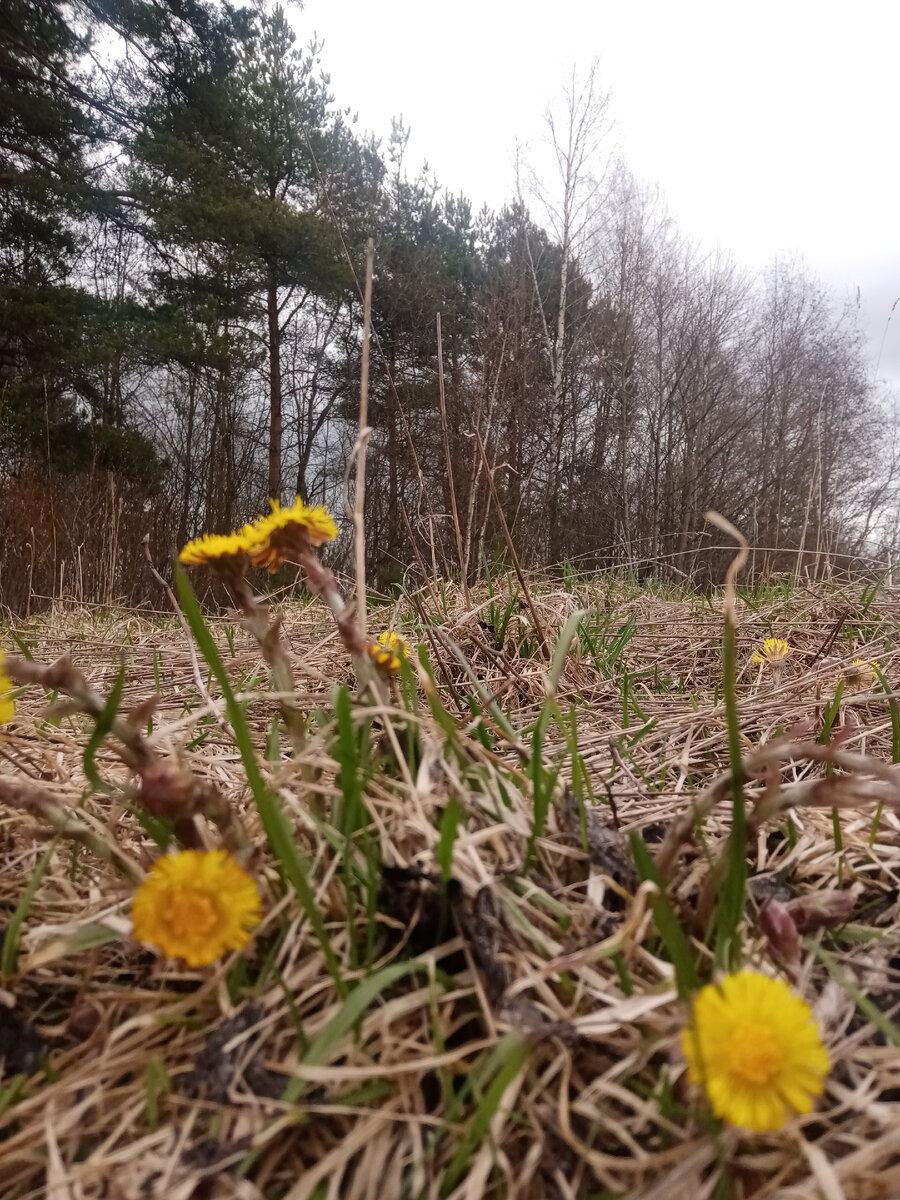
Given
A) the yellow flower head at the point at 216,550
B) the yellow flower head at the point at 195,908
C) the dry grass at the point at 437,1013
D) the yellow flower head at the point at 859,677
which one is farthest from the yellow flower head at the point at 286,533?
the yellow flower head at the point at 859,677

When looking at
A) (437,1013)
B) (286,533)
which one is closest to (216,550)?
(286,533)

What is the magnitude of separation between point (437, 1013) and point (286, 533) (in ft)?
1.49

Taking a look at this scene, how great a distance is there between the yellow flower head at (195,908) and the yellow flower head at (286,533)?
0.32m

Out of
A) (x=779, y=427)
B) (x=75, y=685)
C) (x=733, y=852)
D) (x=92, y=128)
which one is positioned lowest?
(x=733, y=852)

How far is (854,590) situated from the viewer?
8.32 feet

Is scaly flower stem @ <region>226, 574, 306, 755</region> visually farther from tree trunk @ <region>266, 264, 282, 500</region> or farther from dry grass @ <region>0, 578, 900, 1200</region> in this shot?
tree trunk @ <region>266, 264, 282, 500</region>

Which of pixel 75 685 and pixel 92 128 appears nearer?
pixel 75 685

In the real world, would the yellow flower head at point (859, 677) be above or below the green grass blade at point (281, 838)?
above

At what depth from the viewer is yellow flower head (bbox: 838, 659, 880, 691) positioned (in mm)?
1387

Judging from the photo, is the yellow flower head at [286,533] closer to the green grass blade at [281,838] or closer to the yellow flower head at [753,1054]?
the green grass blade at [281,838]

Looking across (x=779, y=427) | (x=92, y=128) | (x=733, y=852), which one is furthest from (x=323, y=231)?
(x=733, y=852)

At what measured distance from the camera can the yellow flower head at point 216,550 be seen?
2.23ft

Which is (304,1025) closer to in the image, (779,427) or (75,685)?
(75,685)

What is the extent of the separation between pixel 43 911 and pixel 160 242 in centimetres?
1034
